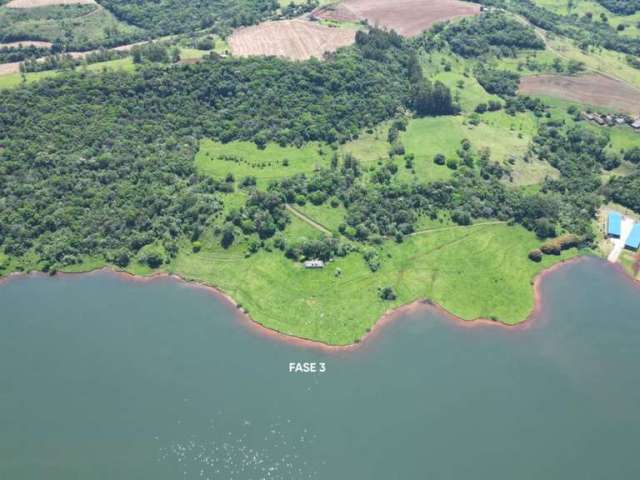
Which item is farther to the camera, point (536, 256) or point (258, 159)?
point (258, 159)

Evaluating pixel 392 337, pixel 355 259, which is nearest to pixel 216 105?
pixel 355 259

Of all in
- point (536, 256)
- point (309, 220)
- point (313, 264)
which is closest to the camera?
point (313, 264)

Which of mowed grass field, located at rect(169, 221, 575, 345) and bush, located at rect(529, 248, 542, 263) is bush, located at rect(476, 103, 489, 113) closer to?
mowed grass field, located at rect(169, 221, 575, 345)

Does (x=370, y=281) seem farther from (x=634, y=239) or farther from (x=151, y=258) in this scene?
(x=634, y=239)

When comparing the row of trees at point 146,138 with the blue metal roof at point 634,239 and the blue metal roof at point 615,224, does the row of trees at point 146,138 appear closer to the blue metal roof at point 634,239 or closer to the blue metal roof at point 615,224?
the blue metal roof at point 615,224

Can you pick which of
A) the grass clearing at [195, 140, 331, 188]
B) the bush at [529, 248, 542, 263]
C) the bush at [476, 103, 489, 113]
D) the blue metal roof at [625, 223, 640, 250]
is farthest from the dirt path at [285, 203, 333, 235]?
the bush at [476, 103, 489, 113]

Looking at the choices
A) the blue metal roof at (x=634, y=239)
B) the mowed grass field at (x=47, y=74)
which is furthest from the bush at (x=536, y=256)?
the mowed grass field at (x=47, y=74)

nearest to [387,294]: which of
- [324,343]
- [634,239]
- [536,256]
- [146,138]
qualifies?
[324,343]
